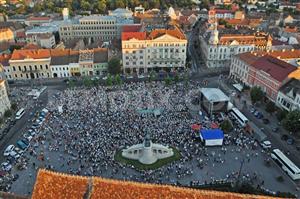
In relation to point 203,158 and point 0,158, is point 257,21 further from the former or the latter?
point 0,158

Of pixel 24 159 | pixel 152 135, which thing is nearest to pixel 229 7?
pixel 152 135

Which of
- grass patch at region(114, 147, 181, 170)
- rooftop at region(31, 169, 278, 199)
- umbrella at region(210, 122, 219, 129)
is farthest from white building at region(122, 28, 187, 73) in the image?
rooftop at region(31, 169, 278, 199)

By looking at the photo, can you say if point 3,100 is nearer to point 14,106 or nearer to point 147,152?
point 14,106

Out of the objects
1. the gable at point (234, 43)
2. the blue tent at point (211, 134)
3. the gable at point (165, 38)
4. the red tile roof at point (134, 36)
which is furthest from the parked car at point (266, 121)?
the red tile roof at point (134, 36)

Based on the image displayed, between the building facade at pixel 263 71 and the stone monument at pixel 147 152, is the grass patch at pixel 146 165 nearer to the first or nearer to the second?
the stone monument at pixel 147 152

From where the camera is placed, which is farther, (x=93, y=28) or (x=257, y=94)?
(x=93, y=28)

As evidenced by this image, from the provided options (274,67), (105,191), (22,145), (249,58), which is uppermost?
(105,191)

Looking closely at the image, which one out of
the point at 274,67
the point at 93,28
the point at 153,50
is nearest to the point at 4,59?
the point at 93,28
